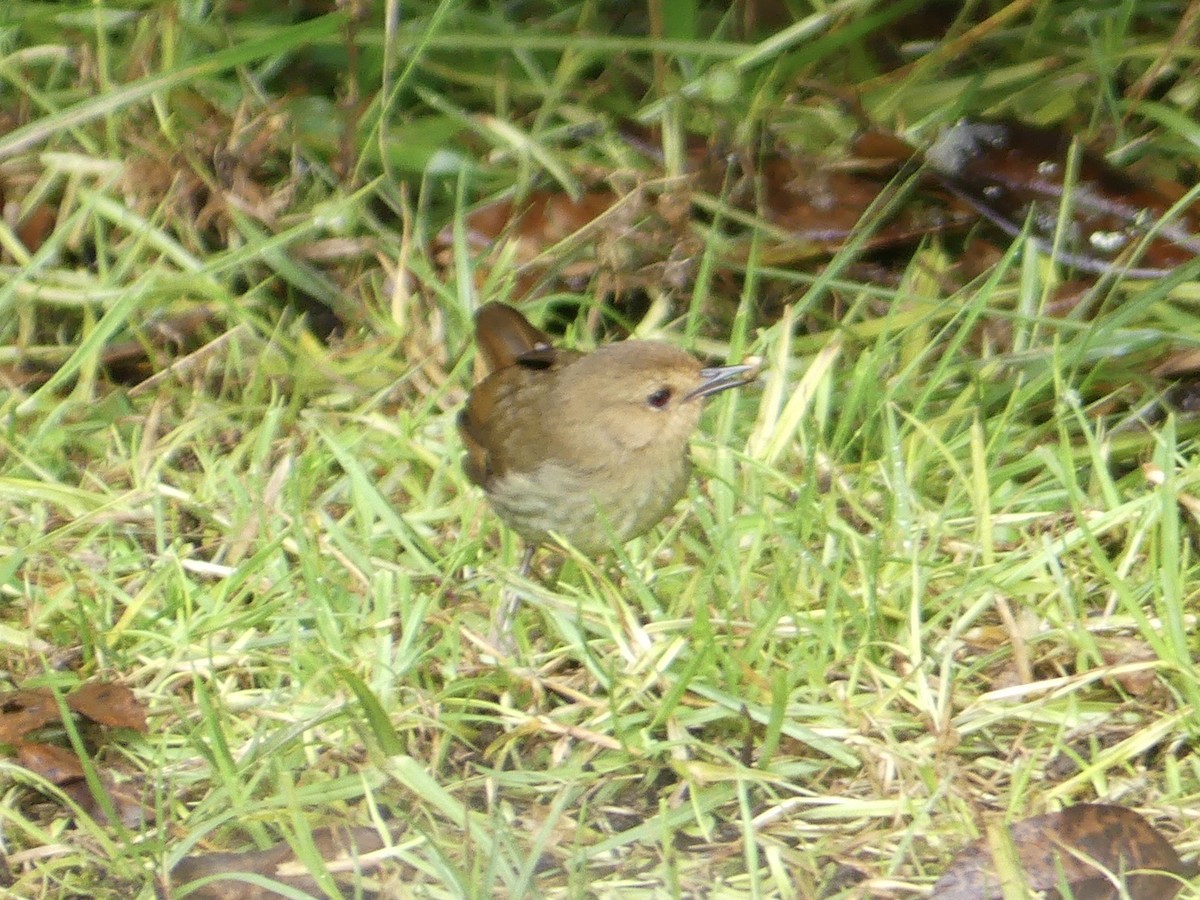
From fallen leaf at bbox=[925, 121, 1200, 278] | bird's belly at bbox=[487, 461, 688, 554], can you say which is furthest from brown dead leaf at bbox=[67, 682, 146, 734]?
fallen leaf at bbox=[925, 121, 1200, 278]

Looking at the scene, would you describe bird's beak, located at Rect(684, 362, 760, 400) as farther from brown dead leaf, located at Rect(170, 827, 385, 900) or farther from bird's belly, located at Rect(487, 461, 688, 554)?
brown dead leaf, located at Rect(170, 827, 385, 900)

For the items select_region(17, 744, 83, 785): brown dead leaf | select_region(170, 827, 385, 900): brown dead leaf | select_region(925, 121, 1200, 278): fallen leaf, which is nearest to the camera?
select_region(170, 827, 385, 900): brown dead leaf

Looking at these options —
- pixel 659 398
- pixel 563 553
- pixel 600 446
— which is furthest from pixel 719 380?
pixel 563 553

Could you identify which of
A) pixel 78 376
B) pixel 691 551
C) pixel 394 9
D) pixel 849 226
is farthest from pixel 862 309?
pixel 78 376

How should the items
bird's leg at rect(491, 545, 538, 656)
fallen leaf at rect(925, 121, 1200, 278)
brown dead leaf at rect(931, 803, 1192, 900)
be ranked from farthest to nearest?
fallen leaf at rect(925, 121, 1200, 278) < bird's leg at rect(491, 545, 538, 656) < brown dead leaf at rect(931, 803, 1192, 900)

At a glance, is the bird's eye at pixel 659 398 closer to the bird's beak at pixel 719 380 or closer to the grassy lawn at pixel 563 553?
the bird's beak at pixel 719 380

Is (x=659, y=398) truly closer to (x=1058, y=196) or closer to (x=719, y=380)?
(x=719, y=380)

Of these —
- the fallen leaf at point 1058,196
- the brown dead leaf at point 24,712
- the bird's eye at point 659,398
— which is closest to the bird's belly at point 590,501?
the bird's eye at point 659,398
